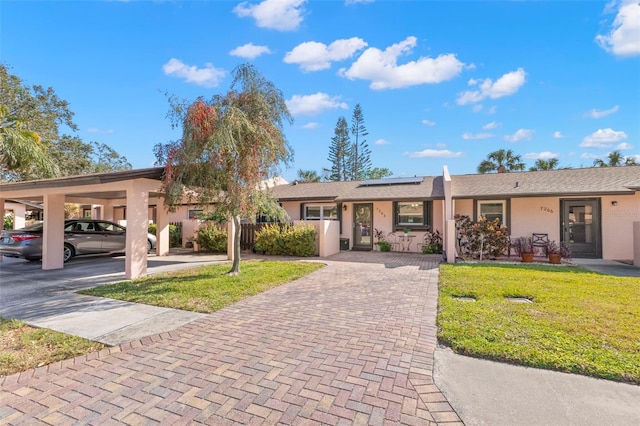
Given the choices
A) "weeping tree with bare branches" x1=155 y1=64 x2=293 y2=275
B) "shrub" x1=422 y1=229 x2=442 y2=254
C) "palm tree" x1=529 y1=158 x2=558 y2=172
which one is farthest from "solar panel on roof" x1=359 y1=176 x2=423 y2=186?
"palm tree" x1=529 y1=158 x2=558 y2=172

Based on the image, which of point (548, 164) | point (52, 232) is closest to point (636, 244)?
point (52, 232)

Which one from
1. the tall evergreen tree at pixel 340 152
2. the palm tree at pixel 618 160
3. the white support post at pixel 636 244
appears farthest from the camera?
the tall evergreen tree at pixel 340 152

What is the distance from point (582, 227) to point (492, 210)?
127 inches

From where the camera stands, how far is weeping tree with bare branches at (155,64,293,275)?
7.18m

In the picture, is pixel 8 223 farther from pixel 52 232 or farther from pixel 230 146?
pixel 230 146

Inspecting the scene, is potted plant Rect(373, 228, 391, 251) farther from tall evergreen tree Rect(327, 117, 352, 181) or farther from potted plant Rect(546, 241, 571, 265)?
tall evergreen tree Rect(327, 117, 352, 181)

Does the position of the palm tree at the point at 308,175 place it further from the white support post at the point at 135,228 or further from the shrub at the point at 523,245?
the white support post at the point at 135,228

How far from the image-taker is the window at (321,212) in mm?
16031

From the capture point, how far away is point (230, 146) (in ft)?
22.7

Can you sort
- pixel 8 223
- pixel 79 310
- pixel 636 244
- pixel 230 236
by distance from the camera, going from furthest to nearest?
pixel 8 223
pixel 230 236
pixel 636 244
pixel 79 310

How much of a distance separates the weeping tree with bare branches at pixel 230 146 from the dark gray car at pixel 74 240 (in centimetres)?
634

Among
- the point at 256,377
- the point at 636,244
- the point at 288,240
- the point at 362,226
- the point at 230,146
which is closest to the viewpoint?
the point at 256,377

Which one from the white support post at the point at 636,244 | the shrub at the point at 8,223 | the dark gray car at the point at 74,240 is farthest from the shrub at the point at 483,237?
the shrub at the point at 8,223

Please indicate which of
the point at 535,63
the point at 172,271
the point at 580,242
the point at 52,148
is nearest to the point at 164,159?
the point at 172,271
